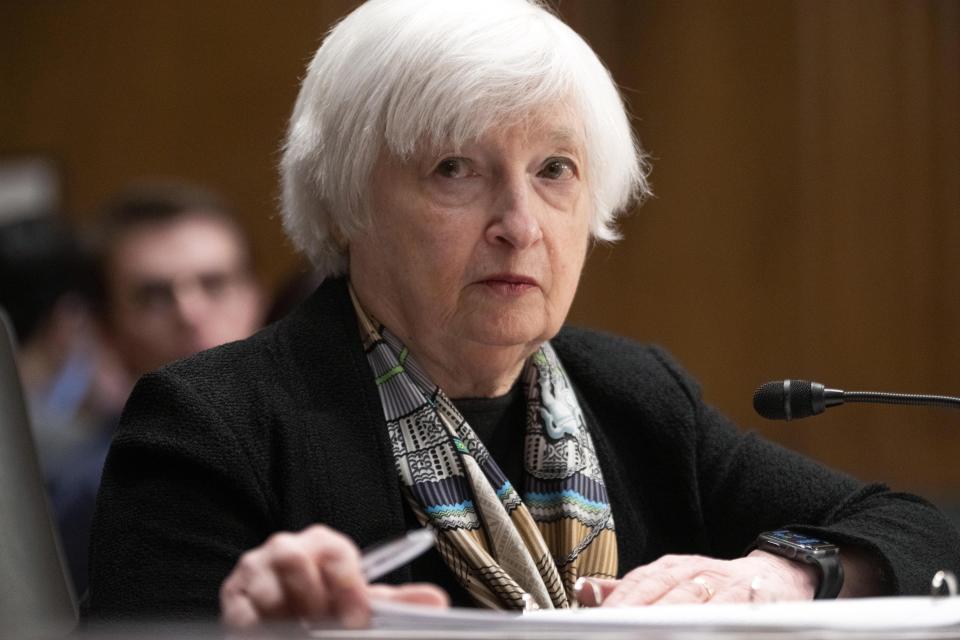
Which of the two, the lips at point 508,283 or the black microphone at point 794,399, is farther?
the lips at point 508,283

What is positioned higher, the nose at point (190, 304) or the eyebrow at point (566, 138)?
the eyebrow at point (566, 138)

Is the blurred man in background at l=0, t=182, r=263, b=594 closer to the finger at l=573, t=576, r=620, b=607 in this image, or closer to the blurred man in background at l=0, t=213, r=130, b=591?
the blurred man in background at l=0, t=213, r=130, b=591

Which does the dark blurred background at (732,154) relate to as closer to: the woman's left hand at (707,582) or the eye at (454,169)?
the eye at (454,169)

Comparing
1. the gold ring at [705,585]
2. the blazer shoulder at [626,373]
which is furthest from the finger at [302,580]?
the blazer shoulder at [626,373]

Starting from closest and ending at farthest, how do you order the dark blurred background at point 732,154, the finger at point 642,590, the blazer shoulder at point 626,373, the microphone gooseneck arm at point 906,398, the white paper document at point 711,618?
the white paper document at point 711,618, the finger at point 642,590, the microphone gooseneck arm at point 906,398, the blazer shoulder at point 626,373, the dark blurred background at point 732,154

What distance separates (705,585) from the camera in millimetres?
1531

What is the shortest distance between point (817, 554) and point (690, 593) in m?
0.24

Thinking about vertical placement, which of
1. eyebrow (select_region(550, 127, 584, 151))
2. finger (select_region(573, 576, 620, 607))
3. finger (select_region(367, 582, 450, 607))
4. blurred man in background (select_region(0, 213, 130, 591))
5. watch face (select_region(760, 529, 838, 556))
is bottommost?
blurred man in background (select_region(0, 213, 130, 591))

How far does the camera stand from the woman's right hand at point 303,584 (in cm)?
107

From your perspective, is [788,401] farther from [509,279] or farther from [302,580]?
[302,580]

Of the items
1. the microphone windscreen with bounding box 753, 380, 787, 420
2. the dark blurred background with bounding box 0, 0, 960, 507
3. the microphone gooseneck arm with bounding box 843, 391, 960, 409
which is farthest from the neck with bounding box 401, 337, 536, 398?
the dark blurred background with bounding box 0, 0, 960, 507

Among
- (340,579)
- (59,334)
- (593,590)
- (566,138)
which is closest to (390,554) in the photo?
(340,579)

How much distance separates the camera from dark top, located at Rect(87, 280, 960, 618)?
149 centimetres

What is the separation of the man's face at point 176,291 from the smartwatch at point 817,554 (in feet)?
6.75
